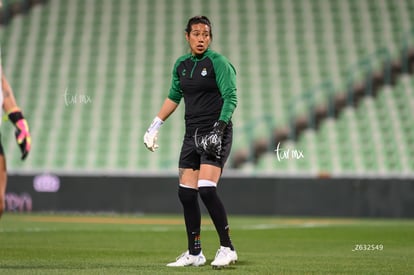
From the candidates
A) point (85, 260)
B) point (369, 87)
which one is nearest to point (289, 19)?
point (369, 87)

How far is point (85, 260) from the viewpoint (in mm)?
9172

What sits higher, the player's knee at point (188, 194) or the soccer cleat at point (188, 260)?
the player's knee at point (188, 194)

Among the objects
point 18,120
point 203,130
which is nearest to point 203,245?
point 203,130

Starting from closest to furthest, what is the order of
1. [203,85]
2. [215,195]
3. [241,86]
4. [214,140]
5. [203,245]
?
[214,140] < [215,195] < [203,85] < [203,245] < [241,86]

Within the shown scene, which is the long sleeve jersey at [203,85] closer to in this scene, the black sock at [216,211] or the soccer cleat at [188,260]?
the black sock at [216,211]

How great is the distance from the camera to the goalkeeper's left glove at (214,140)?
8.36 meters

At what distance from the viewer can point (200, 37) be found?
340 inches

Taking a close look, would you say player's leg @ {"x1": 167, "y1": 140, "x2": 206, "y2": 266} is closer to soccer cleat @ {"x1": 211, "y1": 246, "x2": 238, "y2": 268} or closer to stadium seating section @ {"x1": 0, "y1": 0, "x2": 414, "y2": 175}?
soccer cleat @ {"x1": 211, "y1": 246, "x2": 238, "y2": 268}

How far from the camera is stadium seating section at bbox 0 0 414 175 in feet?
75.7

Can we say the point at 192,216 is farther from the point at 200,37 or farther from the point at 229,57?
the point at 229,57

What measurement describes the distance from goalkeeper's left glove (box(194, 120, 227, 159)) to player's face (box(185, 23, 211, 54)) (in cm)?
71

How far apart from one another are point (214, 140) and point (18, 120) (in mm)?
1926

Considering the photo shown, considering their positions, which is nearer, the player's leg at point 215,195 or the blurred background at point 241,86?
the player's leg at point 215,195

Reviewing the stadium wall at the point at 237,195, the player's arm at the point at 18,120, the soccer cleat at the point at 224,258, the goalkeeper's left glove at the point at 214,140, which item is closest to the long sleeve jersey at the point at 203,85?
the goalkeeper's left glove at the point at 214,140
